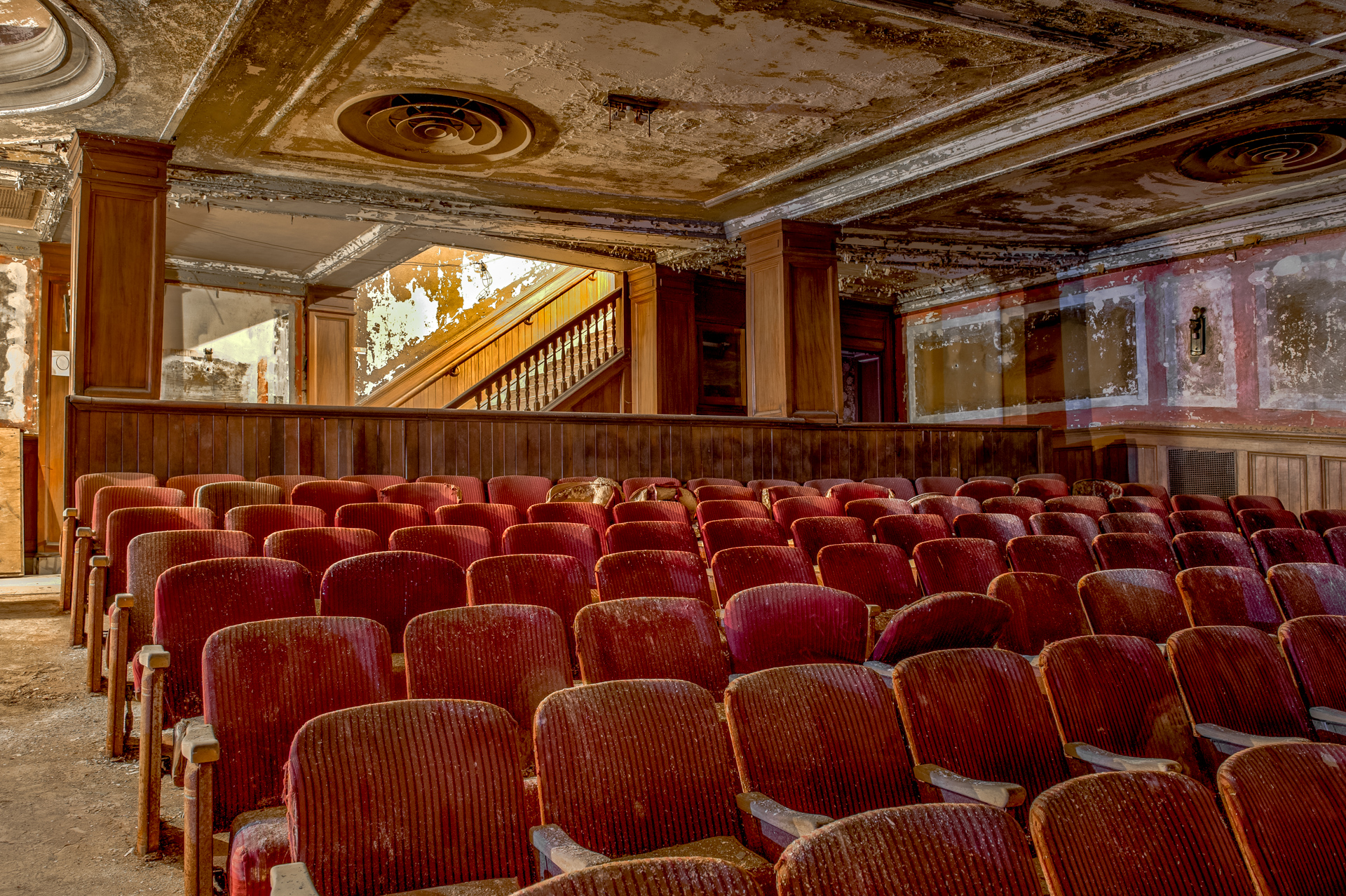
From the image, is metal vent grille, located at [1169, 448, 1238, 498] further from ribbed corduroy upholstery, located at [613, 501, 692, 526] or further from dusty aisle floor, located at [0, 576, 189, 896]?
dusty aisle floor, located at [0, 576, 189, 896]

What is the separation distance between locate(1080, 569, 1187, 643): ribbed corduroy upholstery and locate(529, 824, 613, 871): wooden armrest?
1.82 m

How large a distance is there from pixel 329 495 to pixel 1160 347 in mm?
7054

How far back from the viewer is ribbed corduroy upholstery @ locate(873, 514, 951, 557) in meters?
3.70

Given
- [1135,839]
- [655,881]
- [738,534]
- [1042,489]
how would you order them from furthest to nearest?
[1042,489] → [738,534] → [1135,839] → [655,881]

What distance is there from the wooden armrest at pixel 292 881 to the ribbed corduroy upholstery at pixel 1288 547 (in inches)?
152

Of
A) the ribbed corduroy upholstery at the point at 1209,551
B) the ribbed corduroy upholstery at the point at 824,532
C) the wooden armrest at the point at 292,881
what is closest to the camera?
the wooden armrest at the point at 292,881

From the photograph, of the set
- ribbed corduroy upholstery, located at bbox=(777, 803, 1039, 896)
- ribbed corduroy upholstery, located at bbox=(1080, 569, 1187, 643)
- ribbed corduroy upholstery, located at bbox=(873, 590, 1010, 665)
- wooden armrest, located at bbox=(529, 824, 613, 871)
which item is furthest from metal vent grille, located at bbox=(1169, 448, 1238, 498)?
wooden armrest, located at bbox=(529, 824, 613, 871)

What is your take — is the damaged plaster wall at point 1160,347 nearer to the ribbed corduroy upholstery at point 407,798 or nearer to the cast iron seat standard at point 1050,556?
the cast iron seat standard at point 1050,556

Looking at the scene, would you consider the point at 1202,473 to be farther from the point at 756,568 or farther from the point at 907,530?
the point at 756,568

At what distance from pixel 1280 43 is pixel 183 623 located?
15.3ft

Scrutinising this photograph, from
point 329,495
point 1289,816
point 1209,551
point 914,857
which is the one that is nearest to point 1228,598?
point 1209,551

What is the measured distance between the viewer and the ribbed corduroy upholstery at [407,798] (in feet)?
4.26

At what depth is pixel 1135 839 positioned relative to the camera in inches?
49.4

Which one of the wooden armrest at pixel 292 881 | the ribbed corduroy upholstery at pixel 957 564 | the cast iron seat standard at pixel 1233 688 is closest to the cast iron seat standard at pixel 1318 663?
the cast iron seat standard at pixel 1233 688
